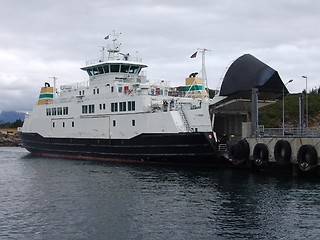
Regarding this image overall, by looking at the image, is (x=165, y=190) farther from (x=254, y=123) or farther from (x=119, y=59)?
(x=119, y=59)

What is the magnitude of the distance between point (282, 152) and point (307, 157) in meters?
2.30

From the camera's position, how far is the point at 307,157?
1095 inches

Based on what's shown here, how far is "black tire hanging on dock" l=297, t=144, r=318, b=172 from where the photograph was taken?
27.4m

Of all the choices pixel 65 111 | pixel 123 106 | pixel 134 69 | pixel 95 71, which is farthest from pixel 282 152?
pixel 65 111

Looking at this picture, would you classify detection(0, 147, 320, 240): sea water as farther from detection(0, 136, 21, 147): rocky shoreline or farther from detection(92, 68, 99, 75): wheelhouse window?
detection(0, 136, 21, 147): rocky shoreline

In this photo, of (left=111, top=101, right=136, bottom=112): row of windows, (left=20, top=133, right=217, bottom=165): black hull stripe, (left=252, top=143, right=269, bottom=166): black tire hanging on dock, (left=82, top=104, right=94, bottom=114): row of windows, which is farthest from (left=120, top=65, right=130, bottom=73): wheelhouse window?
(left=252, top=143, right=269, bottom=166): black tire hanging on dock

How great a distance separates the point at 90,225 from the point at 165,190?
813cm

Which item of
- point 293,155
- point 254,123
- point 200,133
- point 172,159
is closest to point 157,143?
point 172,159

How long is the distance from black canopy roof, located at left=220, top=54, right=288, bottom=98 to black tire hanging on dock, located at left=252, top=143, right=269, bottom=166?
4590mm

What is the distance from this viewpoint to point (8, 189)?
26.5 metres

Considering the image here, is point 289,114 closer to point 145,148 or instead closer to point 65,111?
point 65,111

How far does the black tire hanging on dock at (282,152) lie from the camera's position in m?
29.5

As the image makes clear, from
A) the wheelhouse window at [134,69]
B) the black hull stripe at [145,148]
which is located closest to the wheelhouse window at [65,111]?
the black hull stripe at [145,148]

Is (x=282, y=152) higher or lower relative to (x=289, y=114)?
lower
